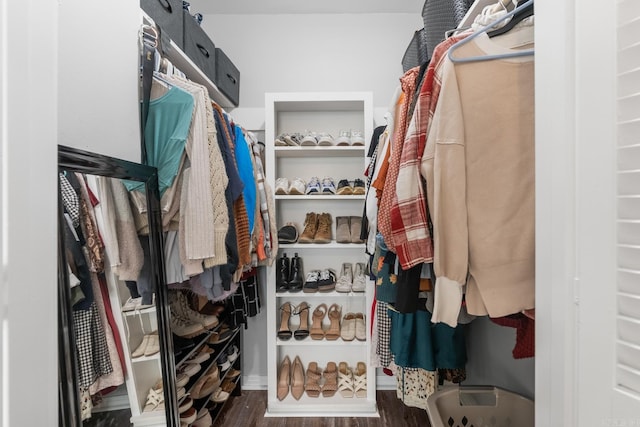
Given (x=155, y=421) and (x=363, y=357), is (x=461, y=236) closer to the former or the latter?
(x=155, y=421)

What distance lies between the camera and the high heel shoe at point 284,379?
1768 mm

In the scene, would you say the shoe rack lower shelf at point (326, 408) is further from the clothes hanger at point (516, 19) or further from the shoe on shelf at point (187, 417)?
the clothes hanger at point (516, 19)

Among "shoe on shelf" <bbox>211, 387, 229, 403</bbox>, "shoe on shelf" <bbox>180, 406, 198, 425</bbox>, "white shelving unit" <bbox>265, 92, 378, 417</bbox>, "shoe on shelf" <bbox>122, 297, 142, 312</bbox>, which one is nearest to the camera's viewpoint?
"shoe on shelf" <bbox>122, 297, 142, 312</bbox>

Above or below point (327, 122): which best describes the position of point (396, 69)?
above

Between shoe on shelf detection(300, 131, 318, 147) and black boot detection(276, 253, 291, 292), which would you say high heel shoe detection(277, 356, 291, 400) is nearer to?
black boot detection(276, 253, 291, 292)

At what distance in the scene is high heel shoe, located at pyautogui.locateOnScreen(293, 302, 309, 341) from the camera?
1795 mm

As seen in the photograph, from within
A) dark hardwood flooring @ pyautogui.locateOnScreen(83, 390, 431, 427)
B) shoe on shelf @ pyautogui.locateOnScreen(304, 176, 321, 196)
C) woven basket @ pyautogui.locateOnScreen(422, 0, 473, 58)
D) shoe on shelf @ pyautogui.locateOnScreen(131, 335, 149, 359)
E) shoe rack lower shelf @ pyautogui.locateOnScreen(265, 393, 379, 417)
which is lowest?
dark hardwood flooring @ pyautogui.locateOnScreen(83, 390, 431, 427)

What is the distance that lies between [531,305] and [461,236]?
212 millimetres

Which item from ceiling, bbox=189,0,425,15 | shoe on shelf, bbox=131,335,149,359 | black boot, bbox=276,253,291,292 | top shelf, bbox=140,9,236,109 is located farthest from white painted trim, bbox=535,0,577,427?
Result: ceiling, bbox=189,0,425,15

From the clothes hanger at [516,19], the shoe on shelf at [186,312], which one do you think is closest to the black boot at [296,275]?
the shoe on shelf at [186,312]

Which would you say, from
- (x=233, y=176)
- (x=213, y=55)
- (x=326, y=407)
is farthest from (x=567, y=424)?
(x=213, y=55)

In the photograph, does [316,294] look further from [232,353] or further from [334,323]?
[232,353]

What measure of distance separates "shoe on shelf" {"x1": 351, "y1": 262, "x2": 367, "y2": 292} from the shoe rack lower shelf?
0.63 meters

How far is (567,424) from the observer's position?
50cm
